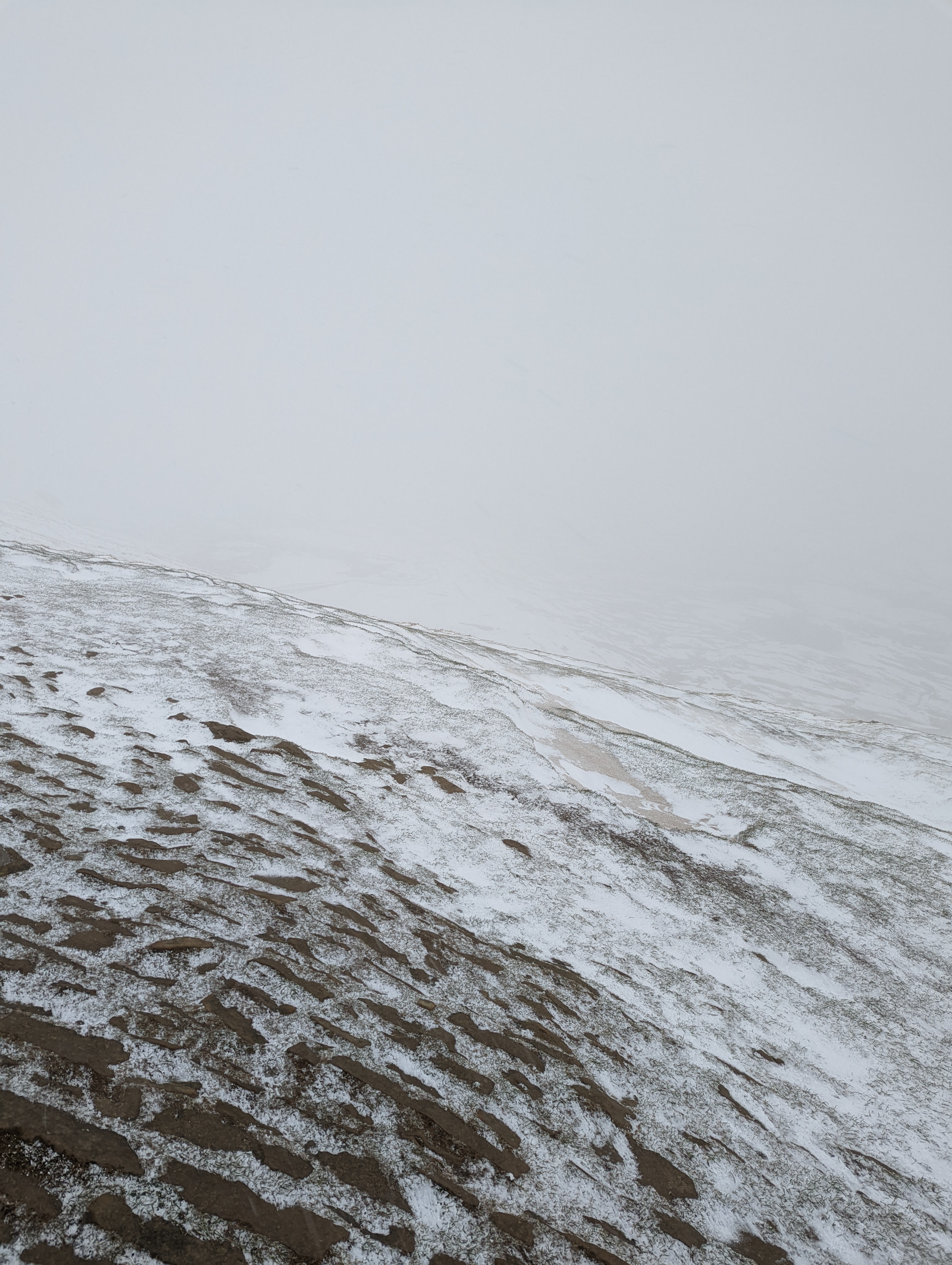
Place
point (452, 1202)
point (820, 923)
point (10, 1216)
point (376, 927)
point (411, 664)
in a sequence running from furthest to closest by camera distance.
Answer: point (411, 664) < point (820, 923) < point (376, 927) < point (452, 1202) < point (10, 1216)

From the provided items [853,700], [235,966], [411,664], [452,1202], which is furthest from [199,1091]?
[853,700]

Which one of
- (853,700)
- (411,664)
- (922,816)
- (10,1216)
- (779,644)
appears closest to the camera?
(10,1216)

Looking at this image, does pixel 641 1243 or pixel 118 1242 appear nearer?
pixel 118 1242

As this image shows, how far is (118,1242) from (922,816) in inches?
989

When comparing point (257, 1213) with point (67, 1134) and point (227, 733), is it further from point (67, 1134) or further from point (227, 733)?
point (227, 733)

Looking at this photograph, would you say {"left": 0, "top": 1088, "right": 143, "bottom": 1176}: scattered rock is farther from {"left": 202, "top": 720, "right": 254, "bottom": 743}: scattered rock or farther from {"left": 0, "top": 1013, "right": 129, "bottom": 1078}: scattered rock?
{"left": 202, "top": 720, "right": 254, "bottom": 743}: scattered rock

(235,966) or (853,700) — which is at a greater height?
(235,966)

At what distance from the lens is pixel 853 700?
13462cm

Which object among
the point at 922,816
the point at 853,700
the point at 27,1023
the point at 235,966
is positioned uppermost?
the point at 27,1023

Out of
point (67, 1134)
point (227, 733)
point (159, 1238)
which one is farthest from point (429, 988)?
point (227, 733)

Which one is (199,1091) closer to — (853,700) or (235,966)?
(235,966)

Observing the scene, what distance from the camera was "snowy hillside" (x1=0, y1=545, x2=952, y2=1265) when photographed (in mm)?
5672

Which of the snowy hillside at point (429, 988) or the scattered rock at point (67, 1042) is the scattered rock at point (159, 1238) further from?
the scattered rock at point (67, 1042)

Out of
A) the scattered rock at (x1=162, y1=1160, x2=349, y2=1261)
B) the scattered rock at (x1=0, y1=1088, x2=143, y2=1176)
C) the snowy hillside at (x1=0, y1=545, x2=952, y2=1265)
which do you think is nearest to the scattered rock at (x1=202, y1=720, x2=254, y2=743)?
the snowy hillside at (x1=0, y1=545, x2=952, y2=1265)
